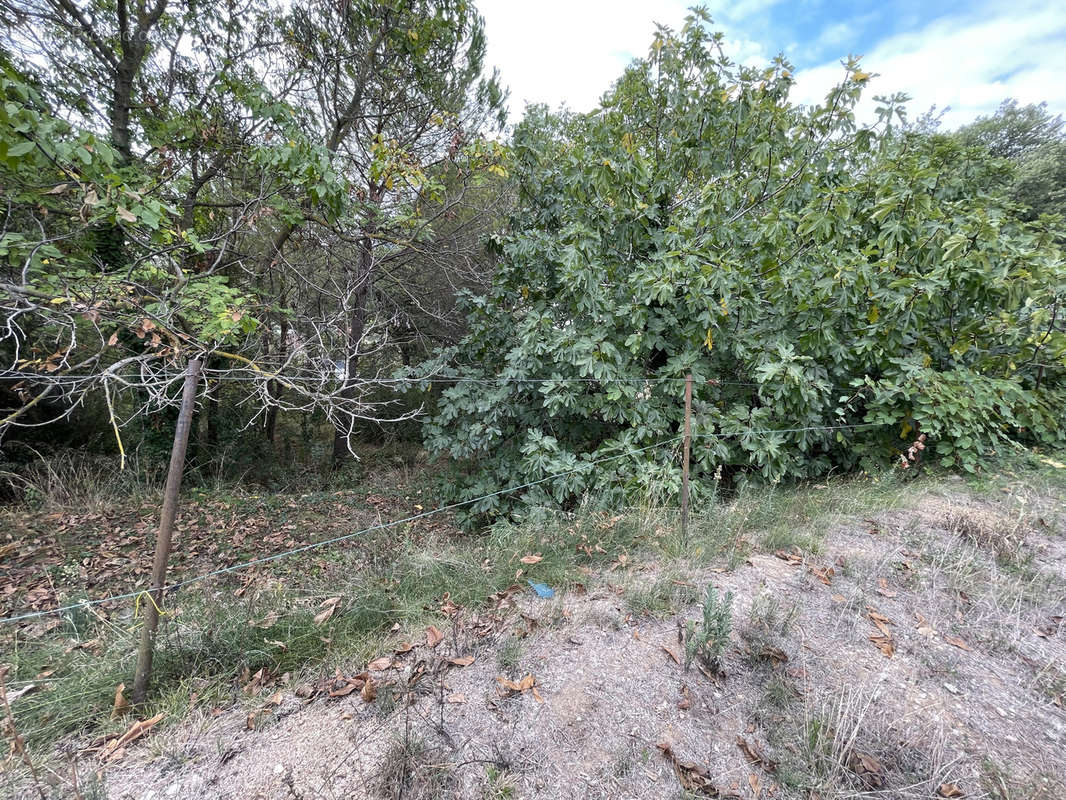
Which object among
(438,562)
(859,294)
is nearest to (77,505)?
(438,562)

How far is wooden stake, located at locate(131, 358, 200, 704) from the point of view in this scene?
1642 millimetres

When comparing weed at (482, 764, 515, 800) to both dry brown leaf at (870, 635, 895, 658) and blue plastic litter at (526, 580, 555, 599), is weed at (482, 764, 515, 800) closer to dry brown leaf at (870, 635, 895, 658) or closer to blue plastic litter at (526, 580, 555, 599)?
blue plastic litter at (526, 580, 555, 599)

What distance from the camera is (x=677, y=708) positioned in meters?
1.80

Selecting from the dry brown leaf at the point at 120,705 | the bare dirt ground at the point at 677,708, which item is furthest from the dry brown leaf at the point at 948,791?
the dry brown leaf at the point at 120,705

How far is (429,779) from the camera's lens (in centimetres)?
145

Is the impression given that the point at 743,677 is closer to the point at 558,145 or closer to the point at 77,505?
the point at 558,145

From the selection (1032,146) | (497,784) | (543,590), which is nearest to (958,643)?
(543,590)

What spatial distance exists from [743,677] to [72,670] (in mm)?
3068

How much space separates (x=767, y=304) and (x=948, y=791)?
3698 mm

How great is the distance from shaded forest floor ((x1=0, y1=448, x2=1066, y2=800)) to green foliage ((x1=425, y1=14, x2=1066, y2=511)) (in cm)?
100

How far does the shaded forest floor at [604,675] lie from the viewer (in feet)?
4.97

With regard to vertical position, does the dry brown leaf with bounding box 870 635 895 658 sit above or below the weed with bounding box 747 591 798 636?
below

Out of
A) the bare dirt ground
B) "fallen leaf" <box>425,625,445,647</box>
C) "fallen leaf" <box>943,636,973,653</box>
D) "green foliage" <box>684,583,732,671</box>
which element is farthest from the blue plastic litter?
"fallen leaf" <box>943,636,973,653</box>

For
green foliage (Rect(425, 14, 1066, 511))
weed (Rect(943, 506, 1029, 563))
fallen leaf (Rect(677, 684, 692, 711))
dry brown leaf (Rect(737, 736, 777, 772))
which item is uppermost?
green foliage (Rect(425, 14, 1066, 511))
